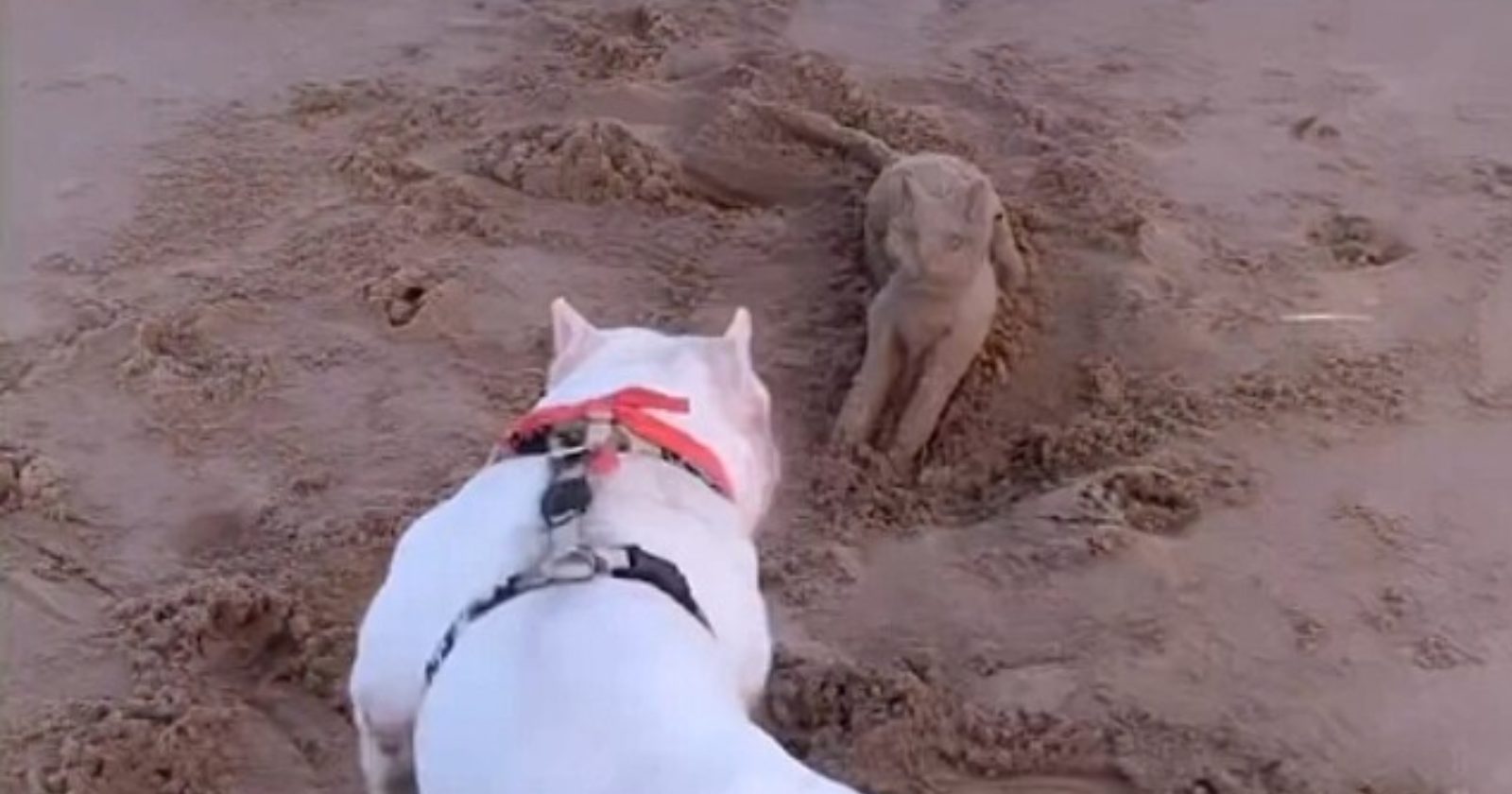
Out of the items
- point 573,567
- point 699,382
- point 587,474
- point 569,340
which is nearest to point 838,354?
point 569,340

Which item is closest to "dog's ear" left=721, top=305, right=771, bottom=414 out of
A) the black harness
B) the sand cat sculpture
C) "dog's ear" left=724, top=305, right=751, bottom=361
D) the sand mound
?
"dog's ear" left=724, top=305, right=751, bottom=361

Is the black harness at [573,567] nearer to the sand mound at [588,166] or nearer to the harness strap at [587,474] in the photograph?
the harness strap at [587,474]

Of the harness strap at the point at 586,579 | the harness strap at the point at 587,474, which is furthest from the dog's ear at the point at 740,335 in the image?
the harness strap at the point at 586,579

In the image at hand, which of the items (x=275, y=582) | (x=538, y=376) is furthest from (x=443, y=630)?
(x=538, y=376)

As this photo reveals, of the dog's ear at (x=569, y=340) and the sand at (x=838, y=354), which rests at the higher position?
the dog's ear at (x=569, y=340)

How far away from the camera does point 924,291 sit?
18.1 ft

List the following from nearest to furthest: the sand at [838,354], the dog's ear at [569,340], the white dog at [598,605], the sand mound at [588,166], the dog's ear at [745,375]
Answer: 1. the white dog at [598,605]
2. the dog's ear at [745,375]
3. the dog's ear at [569,340]
4. the sand at [838,354]
5. the sand mound at [588,166]

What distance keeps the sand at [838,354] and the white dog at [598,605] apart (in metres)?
0.77

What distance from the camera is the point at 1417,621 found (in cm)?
Result: 488

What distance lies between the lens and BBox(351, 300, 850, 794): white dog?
10.8ft

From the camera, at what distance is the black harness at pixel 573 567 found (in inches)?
139

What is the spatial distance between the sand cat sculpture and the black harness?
5.63 feet

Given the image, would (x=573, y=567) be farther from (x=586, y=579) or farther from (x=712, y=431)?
(x=712, y=431)

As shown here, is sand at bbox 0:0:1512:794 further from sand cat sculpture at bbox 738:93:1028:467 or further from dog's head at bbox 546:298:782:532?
dog's head at bbox 546:298:782:532
